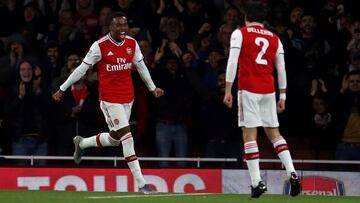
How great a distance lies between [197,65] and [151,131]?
148 cm

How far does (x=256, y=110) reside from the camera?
1430 centimetres

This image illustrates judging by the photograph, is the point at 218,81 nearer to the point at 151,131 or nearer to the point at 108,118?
the point at 151,131

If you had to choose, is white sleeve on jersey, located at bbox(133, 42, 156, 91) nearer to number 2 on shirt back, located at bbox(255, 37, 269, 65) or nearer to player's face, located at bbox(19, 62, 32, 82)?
number 2 on shirt back, located at bbox(255, 37, 269, 65)

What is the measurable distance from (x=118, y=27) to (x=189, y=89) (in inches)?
154

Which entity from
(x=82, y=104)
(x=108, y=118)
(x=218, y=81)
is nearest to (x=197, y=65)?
(x=218, y=81)

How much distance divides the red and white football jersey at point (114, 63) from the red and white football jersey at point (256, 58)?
8.05ft

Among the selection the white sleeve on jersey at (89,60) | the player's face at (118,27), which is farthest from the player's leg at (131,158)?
the player's face at (118,27)

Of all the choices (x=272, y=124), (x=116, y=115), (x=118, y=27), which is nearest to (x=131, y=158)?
(x=116, y=115)

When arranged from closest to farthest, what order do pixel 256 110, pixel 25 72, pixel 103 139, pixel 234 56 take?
pixel 234 56, pixel 256 110, pixel 103 139, pixel 25 72

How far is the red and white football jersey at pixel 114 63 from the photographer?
16.1 meters

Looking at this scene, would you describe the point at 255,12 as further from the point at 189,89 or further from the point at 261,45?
the point at 189,89

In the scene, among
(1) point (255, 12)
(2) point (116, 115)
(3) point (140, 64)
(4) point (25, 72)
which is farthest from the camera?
(4) point (25, 72)

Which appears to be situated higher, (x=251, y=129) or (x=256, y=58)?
(x=256, y=58)

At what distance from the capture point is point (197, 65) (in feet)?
65.9
